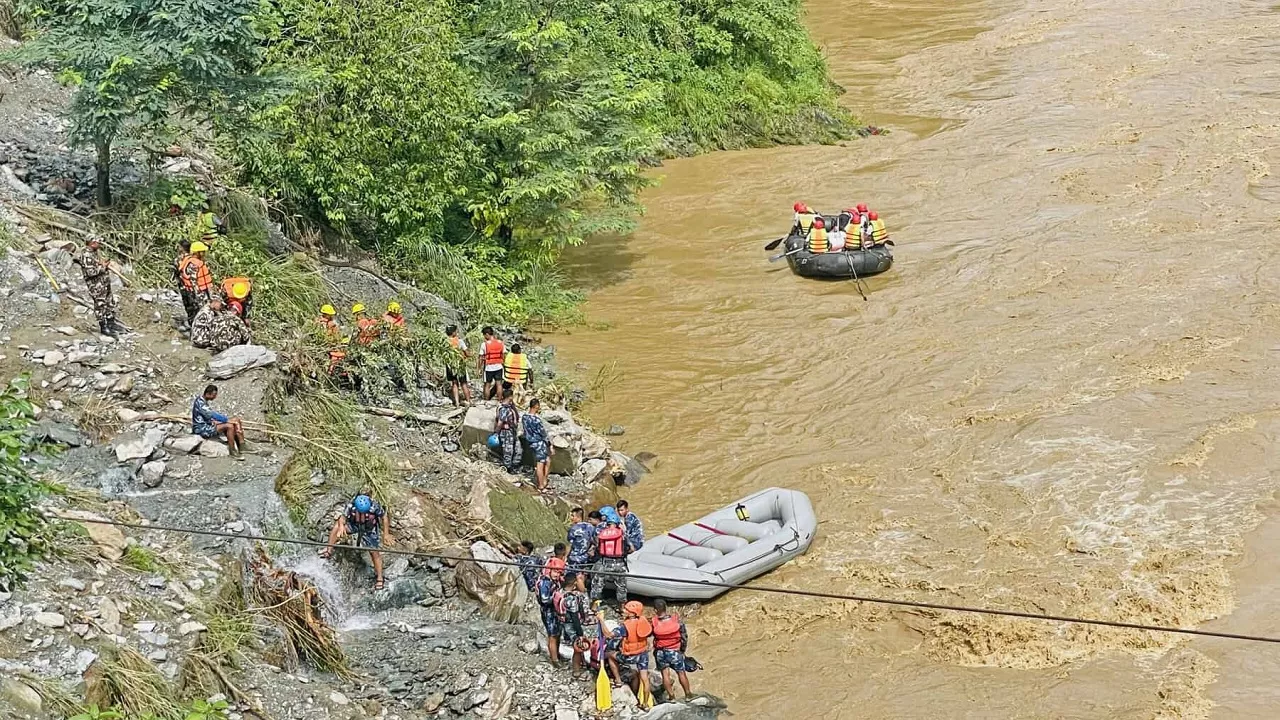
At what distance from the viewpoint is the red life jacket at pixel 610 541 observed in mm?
13836

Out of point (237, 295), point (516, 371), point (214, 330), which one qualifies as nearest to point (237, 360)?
point (214, 330)

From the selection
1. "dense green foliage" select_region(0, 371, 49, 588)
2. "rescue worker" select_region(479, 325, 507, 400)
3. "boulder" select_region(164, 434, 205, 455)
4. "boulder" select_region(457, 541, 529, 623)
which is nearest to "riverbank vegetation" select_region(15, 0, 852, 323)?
"rescue worker" select_region(479, 325, 507, 400)

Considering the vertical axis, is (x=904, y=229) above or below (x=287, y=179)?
below

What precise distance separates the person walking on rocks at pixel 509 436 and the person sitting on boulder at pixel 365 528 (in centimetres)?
269

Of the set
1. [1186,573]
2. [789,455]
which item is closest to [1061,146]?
[789,455]

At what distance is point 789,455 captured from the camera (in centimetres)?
1717

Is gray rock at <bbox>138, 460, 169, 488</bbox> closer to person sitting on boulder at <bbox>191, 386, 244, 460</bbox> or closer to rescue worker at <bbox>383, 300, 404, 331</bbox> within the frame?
person sitting on boulder at <bbox>191, 386, 244, 460</bbox>

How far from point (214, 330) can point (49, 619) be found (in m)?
6.09

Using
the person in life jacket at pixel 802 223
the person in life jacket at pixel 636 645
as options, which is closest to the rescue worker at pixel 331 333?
the person in life jacket at pixel 636 645

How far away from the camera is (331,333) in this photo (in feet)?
55.6

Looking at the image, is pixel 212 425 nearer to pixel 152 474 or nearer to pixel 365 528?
pixel 152 474

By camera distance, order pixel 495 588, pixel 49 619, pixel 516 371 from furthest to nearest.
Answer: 1. pixel 516 371
2. pixel 495 588
3. pixel 49 619

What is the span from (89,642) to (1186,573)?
1100 centimetres

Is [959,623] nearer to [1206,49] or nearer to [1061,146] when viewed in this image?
[1061,146]
